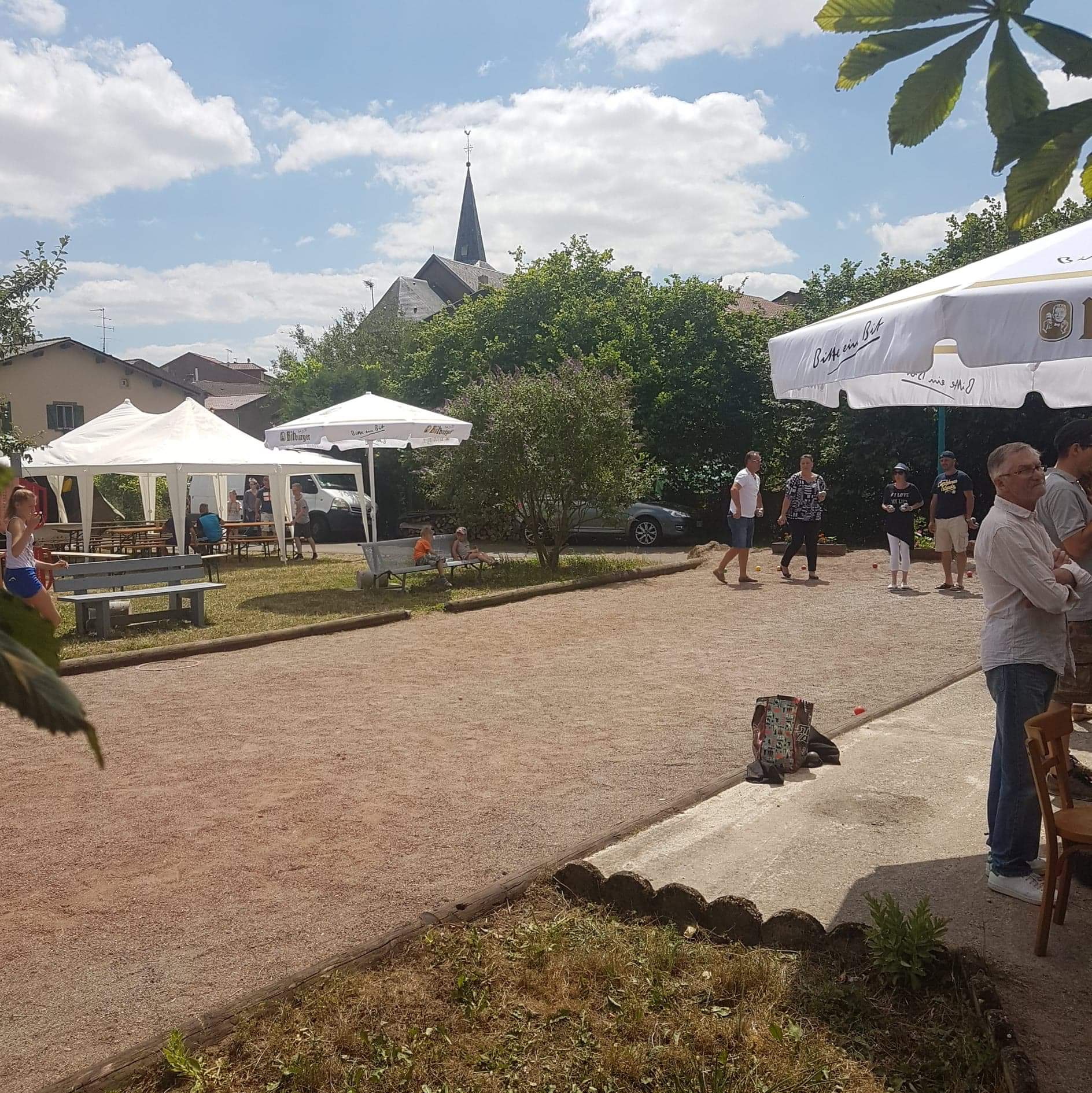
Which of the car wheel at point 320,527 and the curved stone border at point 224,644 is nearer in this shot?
the curved stone border at point 224,644

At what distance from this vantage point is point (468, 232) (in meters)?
91.4

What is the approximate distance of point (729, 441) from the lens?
26125 millimetres

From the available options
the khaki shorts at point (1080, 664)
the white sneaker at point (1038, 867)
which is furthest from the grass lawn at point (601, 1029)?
the khaki shorts at point (1080, 664)

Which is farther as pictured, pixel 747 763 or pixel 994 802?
pixel 747 763

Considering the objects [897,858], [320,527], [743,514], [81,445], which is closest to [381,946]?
[897,858]

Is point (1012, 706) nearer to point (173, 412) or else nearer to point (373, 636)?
point (373, 636)

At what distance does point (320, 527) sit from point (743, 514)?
16.2 metres

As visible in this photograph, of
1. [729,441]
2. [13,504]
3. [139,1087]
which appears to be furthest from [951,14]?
[729,441]

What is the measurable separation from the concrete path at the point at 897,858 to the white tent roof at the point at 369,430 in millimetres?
10546

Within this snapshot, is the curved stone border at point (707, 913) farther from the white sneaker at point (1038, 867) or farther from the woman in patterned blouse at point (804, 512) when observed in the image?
the woman in patterned blouse at point (804, 512)

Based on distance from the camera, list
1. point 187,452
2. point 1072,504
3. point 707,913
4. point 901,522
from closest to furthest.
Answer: point 707,913, point 1072,504, point 901,522, point 187,452

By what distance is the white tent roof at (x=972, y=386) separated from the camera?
22.4 ft

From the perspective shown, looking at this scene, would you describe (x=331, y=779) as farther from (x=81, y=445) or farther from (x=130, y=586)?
(x=81, y=445)

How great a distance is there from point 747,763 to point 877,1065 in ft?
10.5
